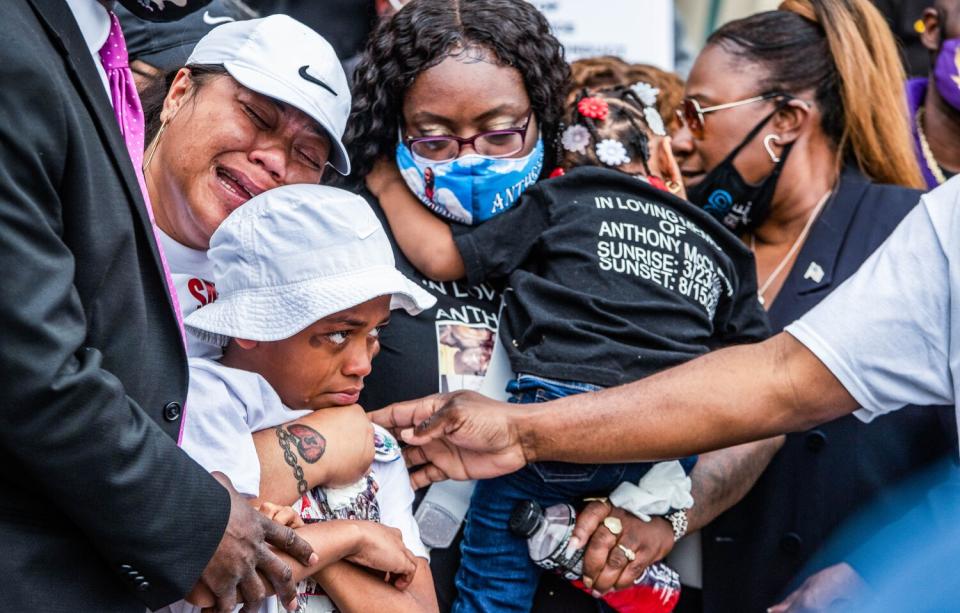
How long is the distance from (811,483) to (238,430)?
1811 mm

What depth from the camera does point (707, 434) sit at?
2936 mm

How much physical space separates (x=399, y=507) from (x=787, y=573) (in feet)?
4.50

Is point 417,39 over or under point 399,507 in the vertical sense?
over

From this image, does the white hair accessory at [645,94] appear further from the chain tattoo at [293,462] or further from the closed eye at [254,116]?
the chain tattoo at [293,462]

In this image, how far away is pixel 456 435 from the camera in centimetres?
280

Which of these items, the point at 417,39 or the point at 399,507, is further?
the point at 417,39

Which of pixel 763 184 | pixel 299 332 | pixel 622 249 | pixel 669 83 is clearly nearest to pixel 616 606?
pixel 622 249

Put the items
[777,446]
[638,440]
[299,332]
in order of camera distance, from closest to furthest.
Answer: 1. [299,332]
2. [638,440]
3. [777,446]

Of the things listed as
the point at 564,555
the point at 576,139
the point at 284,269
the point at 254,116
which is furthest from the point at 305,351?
the point at 576,139

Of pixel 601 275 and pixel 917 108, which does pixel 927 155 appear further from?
pixel 601 275

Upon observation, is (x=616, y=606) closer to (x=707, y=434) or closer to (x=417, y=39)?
(x=707, y=434)

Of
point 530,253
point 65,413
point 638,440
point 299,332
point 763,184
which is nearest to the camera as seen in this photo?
point 65,413

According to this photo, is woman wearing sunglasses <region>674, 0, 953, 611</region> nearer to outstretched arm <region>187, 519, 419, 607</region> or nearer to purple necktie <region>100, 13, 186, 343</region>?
outstretched arm <region>187, 519, 419, 607</region>

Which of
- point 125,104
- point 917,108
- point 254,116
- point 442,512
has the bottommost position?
point 442,512
